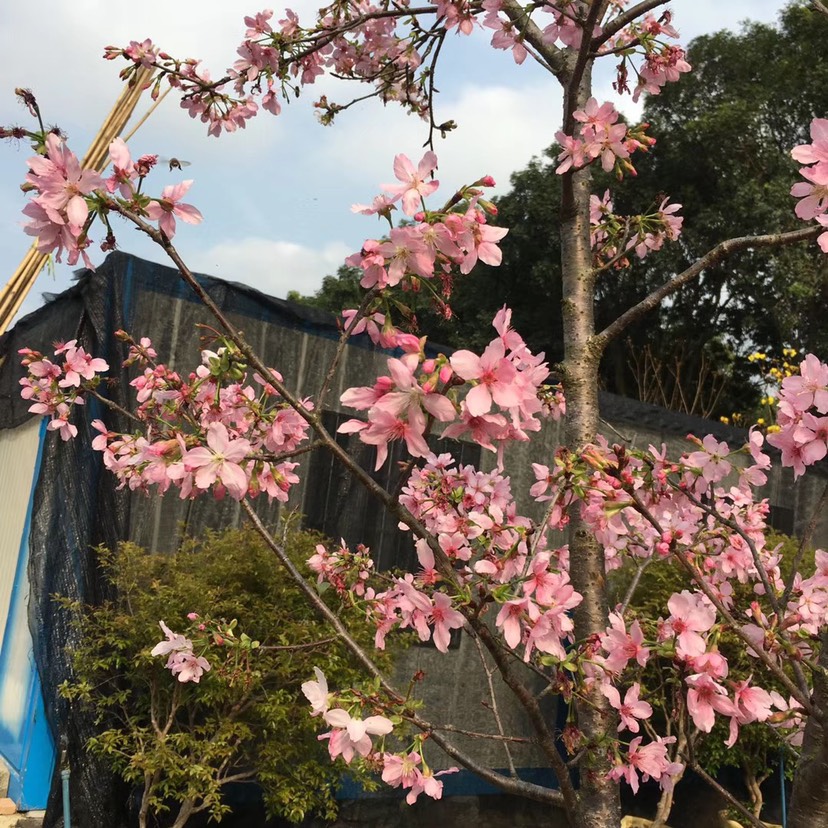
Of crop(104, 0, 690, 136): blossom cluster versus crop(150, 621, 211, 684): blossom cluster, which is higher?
crop(104, 0, 690, 136): blossom cluster

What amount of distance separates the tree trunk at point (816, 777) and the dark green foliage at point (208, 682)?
2.18 meters

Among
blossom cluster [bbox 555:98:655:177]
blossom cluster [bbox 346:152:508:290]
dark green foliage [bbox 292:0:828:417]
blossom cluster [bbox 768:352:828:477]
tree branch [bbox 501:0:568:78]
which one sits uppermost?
dark green foliage [bbox 292:0:828:417]

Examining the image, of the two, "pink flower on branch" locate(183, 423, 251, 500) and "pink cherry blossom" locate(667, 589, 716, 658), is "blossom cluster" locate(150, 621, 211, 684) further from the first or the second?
"pink cherry blossom" locate(667, 589, 716, 658)

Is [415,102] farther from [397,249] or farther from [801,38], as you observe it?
[801,38]

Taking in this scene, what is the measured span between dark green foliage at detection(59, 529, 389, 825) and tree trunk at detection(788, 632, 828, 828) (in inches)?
85.7

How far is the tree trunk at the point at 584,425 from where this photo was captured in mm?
1291

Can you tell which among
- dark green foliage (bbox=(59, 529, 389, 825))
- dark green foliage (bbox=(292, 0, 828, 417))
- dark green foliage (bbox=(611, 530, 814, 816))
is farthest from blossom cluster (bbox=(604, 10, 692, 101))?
dark green foliage (bbox=(292, 0, 828, 417))

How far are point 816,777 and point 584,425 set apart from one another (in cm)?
66

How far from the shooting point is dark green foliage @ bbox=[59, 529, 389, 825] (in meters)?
3.12

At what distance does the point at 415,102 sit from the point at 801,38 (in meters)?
11.0

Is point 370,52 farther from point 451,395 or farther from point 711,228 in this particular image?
point 711,228

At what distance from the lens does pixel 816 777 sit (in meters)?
1.09

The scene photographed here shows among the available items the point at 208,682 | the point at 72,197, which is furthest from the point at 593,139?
the point at 208,682

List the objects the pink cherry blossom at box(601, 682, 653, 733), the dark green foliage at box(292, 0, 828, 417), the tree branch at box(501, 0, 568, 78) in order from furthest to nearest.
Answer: the dark green foliage at box(292, 0, 828, 417) < the tree branch at box(501, 0, 568, 78) < the pink cherry blossom at box(601, 682, 653, 733)
